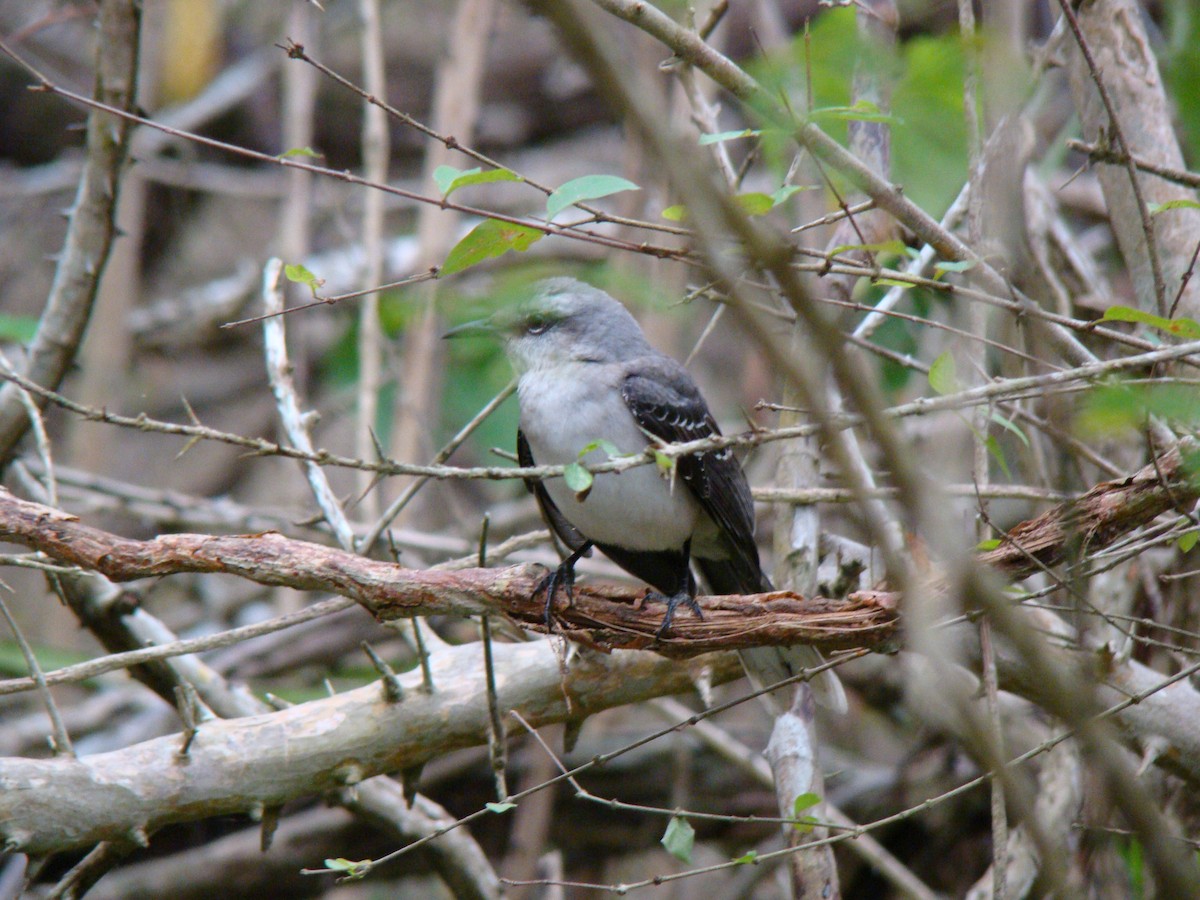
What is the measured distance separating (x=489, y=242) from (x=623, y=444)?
1.41 m

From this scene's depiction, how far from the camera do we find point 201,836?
18.7 feet

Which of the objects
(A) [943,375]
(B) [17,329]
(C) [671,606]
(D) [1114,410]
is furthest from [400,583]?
(B) [17,329]

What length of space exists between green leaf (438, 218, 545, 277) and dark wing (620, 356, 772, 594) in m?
1.30

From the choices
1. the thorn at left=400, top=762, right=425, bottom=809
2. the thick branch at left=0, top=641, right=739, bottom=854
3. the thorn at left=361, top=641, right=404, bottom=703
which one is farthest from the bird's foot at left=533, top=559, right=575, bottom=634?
the thorn at left=400, top=762, right=425, bottom=809

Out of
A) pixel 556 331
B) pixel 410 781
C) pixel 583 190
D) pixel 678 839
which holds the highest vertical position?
pixel 556 331

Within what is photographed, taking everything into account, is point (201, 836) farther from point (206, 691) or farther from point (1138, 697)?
point (1138, 697)

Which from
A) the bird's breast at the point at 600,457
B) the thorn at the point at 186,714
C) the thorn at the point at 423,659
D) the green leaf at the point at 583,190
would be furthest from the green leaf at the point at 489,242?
the thorn at the point at 186,714

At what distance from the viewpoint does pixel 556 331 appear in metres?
4.70

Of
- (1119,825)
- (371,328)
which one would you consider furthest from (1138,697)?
(371,328)

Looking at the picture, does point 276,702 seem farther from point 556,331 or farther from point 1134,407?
point 1134,407

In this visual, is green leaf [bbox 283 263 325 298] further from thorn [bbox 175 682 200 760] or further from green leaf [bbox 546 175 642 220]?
thorn [bbox 175 682 200 760]

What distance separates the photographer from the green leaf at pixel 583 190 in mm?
2826

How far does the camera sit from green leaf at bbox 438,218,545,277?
9.87 feet

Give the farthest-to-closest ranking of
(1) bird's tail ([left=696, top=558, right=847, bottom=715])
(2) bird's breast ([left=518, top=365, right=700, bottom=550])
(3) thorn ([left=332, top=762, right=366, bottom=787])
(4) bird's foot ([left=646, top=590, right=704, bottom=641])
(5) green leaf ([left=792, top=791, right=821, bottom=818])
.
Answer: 1. (2) bird's breast ([left=518, top=365, right=700, bottom=550])
2. (1) bird's tail ([left=696, top=558, right=847, bottom=715])
3. (3) thorn ([left=332, top=762, right=366, bottom=787])
4. (4) bird's foot ([left=646, top=590, right=704, bottom=641])
5. (5) green leaf ([left=792, top=791, right=821, bottom=818])
